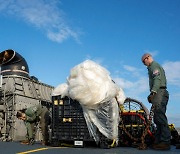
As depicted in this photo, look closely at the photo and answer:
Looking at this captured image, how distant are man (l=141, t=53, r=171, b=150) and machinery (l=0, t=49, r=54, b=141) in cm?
619

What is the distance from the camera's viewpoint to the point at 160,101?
5379 millimetres

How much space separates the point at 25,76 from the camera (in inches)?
482

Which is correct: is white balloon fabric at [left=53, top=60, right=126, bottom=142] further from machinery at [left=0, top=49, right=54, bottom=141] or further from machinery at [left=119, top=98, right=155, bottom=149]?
machinery at [left=0, top=49, right=54, bottom=141]

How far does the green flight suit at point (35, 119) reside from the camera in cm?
730

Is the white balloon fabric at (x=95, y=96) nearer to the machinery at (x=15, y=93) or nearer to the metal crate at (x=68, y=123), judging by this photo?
the metal crate at (x=68, y=123)

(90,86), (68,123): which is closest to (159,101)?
Answer: (90,86)

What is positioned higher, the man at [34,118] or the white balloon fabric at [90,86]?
the white balloon fabric at [90,86]

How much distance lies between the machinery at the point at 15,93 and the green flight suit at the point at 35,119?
2760 millimetres

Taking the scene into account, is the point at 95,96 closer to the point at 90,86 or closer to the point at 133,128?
the point at 90,86

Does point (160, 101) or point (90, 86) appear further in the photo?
point (160, 101)

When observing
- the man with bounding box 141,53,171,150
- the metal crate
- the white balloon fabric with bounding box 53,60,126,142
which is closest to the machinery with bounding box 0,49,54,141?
the metal crate

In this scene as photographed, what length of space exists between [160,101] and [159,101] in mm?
19

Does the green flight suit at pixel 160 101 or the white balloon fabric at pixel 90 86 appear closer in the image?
the white balloon fabric at pixel 90 86

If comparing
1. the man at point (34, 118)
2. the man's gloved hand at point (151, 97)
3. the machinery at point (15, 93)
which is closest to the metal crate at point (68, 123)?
the man's gloved hand at point (151, 97)
